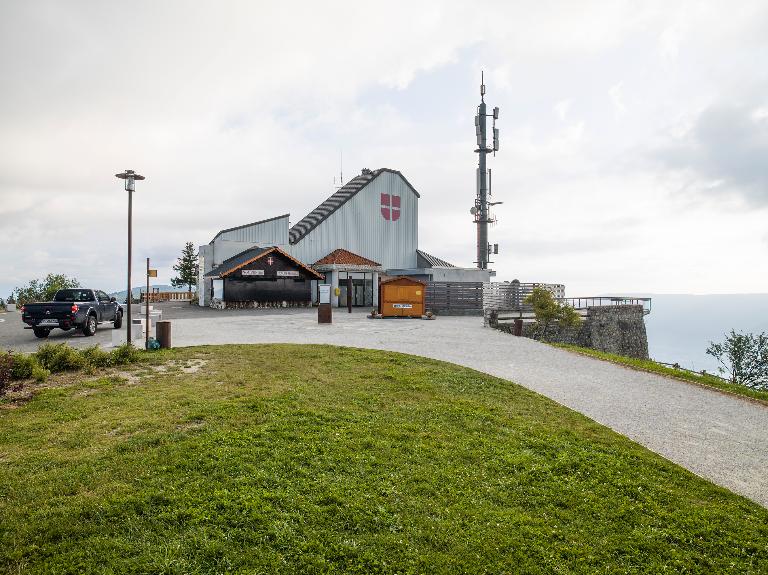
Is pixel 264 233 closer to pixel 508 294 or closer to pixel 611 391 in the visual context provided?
pixel 508 294

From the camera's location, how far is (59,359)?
37.6 feet

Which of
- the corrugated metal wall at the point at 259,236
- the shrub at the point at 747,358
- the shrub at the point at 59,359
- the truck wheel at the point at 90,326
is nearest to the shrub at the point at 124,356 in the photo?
the shrub at the point at 59,359

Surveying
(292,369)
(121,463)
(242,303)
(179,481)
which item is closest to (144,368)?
(292,369)

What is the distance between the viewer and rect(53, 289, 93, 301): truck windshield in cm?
2073

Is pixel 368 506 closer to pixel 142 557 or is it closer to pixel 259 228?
pixel 142 557

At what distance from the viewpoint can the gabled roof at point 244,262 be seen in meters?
36.7

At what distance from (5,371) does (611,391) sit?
534 inches

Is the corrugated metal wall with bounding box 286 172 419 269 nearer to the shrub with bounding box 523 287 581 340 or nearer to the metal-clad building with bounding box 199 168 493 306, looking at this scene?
the metal-clad building with bounding box 199 168 493 306

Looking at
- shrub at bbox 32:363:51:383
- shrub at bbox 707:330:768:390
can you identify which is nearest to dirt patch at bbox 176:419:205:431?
shrub at bbox 32:363:51:383

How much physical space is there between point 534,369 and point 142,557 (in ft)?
37.0

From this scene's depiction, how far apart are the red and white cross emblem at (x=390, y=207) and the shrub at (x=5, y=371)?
3719cm

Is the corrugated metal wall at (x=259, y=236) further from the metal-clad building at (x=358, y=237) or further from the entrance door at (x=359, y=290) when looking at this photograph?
the entrance door at (x=359, y=290)

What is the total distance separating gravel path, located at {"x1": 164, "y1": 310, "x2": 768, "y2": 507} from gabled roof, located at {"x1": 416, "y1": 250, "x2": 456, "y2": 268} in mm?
24562

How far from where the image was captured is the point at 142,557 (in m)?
4.29
